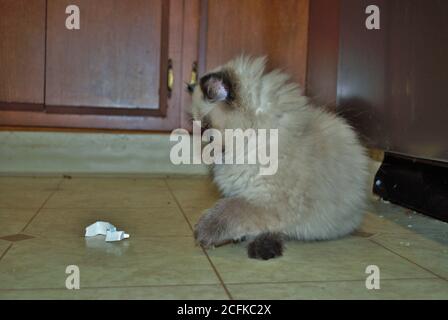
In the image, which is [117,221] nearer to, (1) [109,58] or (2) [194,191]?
→ (2) [194,191]

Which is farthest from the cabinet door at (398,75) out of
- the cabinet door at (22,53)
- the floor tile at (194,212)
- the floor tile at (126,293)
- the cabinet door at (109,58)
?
→ the cabinet door at (22,53)

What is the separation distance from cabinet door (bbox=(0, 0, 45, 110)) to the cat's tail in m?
1.81

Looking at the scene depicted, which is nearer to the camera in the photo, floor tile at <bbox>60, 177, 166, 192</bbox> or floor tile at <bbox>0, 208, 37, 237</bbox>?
floor tile at <bbox>0, 208, 37, 237</bbox>

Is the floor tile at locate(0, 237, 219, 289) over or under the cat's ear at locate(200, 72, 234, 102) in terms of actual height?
under

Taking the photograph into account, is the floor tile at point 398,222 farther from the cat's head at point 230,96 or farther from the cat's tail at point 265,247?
the cat's head at point 230,96

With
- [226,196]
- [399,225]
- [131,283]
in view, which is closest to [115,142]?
[226,196]

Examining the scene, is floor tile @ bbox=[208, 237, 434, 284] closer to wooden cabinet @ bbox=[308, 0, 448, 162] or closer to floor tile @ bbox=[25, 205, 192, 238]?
floor tile @ bbox=[25, 205, 192, 238]

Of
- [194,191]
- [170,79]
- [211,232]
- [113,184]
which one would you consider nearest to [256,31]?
[170,79]

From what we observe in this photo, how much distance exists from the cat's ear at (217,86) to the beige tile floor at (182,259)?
0.39 m

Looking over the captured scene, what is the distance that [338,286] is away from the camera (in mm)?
1023

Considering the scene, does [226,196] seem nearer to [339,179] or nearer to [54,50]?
[339,179]

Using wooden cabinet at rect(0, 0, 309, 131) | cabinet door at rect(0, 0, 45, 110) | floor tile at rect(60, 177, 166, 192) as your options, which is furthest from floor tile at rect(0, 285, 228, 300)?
cabinet door at rect(0, 0, 45, 110)

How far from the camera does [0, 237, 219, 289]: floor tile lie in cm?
102

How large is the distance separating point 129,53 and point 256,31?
679 mm
